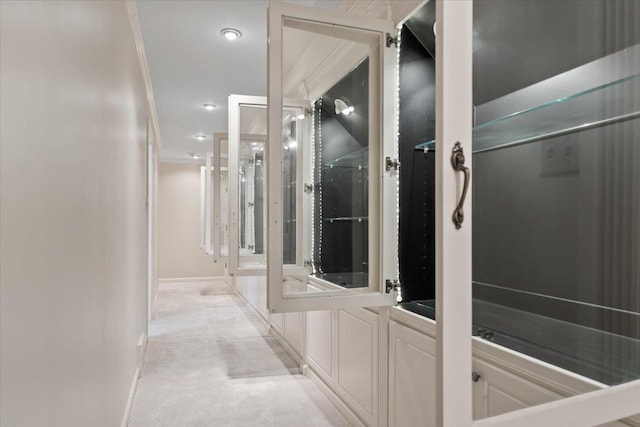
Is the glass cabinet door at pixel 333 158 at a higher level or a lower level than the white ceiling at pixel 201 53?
lower

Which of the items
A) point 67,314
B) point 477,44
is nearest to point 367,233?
point 477,44

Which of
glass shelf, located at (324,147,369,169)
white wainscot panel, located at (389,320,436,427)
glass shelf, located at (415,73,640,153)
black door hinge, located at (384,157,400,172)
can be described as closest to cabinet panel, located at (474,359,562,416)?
white wainscot panel, located at (389,320,436,427)

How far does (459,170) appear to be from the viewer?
32.3 inches

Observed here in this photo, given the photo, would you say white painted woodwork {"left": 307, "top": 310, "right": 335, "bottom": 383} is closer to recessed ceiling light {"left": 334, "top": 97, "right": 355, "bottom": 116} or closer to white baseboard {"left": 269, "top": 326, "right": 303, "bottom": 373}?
white baseboard {"left": 269, "top": 326, "right": 303, "bottom": 373}

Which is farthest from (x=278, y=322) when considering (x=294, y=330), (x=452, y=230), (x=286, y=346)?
(x=452, y=230)

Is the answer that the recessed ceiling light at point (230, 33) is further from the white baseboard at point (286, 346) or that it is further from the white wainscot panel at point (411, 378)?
Result: the white baseboard at point (286, 346)

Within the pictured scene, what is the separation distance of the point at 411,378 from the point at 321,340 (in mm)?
1273

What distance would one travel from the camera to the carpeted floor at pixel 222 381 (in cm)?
255

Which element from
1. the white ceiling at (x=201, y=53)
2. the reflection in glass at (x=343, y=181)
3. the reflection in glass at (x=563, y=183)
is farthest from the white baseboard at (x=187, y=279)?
the reflection in glass at (x=563, y=183)

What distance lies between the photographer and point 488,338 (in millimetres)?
1293

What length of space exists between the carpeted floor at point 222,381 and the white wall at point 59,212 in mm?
786

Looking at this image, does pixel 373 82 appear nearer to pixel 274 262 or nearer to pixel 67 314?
pixel 274 262

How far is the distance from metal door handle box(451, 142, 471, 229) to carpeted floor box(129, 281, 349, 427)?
209 cm

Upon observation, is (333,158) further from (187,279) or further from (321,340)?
(187,279)
